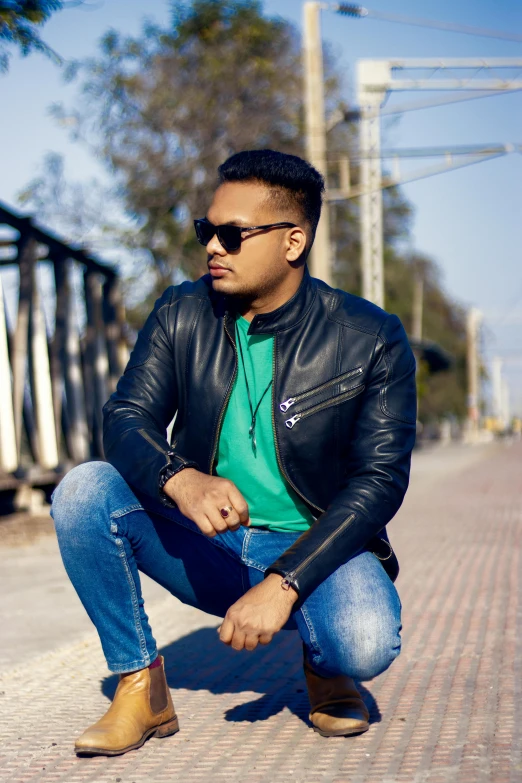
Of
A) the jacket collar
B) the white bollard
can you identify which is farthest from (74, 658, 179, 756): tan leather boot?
the white bollard

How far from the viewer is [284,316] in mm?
3650

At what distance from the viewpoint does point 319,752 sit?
340 centimetres

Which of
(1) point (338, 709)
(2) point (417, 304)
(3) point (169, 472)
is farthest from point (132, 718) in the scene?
(2) point (417, 304)

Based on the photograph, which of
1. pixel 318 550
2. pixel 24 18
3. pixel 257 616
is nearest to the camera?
pixel 257 616

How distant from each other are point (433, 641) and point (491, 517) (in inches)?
295

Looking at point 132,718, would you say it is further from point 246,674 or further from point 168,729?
point 246,674

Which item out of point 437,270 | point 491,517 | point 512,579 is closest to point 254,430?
point 512,579

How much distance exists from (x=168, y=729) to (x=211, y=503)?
92 centimetres

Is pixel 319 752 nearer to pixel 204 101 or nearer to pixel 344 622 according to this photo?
pixel 344 622

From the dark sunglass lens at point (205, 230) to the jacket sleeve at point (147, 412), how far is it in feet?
0.82

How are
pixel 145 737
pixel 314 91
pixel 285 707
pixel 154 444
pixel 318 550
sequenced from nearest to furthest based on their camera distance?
1. pixel 318 550
2. pixel 154 444
3. pixel 145 737
4. pixel 285 707
5. pixel 314 91

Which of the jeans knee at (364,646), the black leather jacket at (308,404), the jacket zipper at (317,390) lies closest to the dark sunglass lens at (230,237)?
the black leather jacket at (308,404)

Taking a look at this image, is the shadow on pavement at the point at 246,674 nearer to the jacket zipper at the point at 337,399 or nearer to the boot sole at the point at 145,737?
the boot sole at the point at 145,737

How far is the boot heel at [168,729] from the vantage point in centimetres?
358
